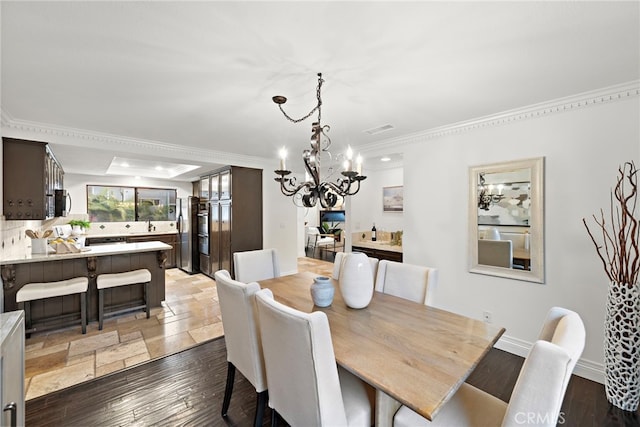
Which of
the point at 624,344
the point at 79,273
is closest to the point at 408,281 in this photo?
the point at 624,344

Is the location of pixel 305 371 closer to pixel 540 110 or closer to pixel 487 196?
pixel 487 196

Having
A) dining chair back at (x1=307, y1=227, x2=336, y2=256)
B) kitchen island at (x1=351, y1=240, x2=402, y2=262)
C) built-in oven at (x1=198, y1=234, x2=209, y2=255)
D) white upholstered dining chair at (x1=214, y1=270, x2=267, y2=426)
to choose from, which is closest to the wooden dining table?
white upholstered dining chair at (x1=214, y1=270, x2=267, y2=426)

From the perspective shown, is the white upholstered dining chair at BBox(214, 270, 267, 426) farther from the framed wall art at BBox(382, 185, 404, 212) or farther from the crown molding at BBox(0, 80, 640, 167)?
the framed wall art at BBox(382, 185, 404, 212)

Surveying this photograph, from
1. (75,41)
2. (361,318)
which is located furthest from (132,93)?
(361,318)

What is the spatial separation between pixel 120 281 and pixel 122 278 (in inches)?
1.8

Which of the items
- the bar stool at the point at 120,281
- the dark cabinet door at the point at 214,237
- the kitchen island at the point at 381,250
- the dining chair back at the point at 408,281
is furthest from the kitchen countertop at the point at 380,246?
the bar stool at the point at 120,281

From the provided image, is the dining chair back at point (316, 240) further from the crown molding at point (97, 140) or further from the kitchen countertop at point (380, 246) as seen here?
the crown molding at point (97, 140)

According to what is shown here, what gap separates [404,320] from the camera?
1.65 metres

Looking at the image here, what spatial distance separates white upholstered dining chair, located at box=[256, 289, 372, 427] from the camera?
1093 millimetres

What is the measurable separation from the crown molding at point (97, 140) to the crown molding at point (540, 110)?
118 inches

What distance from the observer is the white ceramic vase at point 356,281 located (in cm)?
178

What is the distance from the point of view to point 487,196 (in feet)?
9.11

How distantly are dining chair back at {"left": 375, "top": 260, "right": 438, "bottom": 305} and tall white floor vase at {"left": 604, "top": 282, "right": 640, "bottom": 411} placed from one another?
123cm

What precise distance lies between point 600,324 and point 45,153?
5.84 metres
